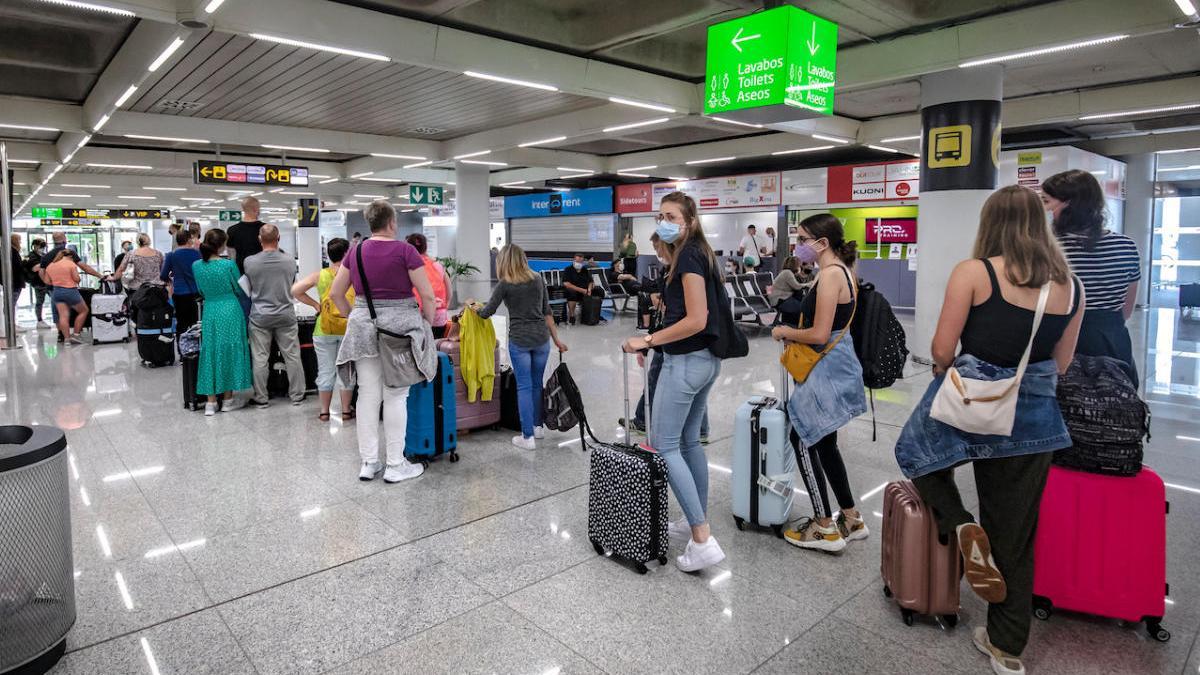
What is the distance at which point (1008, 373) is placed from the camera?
92.3 inches

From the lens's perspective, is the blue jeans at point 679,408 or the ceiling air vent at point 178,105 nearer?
the blue jeans at point 679,408

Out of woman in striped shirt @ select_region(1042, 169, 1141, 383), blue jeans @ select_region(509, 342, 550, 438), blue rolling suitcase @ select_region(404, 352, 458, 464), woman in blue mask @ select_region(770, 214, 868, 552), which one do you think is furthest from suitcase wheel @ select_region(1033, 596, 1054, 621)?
blue rolling suitcase @ select_region(404, 352, 458, 464)

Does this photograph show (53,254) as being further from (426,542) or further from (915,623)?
(915,623)

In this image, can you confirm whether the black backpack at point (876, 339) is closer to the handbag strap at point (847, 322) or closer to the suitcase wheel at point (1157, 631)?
the handbag strap at point (847, 322)

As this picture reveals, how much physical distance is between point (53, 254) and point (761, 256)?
14717 millimetres

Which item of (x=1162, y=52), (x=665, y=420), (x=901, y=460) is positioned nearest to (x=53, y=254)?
(x=665, y=420)

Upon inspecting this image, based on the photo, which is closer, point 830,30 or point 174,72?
point 830,30

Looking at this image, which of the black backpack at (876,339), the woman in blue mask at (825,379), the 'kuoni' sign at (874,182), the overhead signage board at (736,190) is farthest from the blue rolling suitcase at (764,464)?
the overhead signage board at (736,190)

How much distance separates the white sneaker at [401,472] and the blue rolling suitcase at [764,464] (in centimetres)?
203

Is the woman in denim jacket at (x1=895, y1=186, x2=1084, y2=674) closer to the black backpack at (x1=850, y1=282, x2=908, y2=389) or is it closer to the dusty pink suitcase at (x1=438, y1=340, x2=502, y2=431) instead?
the black backpack at (x1=850, y1=282, x2=908, y2=389)

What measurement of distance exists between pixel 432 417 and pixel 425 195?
15182 mm

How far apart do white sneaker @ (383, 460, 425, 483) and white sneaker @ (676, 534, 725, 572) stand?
202 cm

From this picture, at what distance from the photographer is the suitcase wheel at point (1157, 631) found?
263 centimetres

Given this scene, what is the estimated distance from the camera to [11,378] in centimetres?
815
